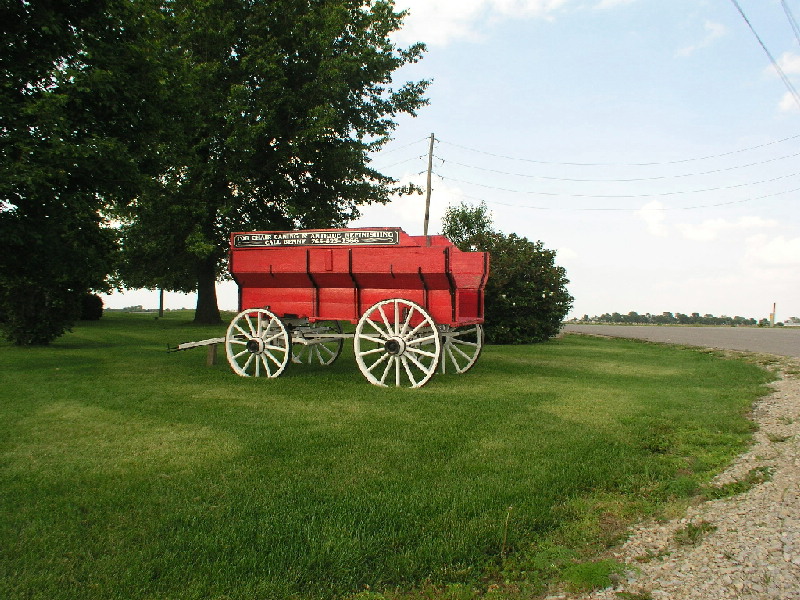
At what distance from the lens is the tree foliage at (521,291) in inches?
821

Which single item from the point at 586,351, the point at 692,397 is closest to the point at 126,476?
the point at 692,397

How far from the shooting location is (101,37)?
14.1m

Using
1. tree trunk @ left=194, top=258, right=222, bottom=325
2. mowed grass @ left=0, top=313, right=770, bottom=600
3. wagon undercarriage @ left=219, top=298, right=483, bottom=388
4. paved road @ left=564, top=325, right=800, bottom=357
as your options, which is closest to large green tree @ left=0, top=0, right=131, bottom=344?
mowed grass @ left=0, top=313, right=770, bottom=600

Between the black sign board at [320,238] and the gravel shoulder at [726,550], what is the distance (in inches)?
250

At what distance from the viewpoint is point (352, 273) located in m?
10.3

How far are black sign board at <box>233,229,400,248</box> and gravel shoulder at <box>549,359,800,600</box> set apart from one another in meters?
6.36

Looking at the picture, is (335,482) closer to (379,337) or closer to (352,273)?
(379,337)

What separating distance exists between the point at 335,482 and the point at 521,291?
1755cm

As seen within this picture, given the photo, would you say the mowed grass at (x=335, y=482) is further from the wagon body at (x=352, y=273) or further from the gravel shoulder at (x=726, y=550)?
the wagon body at (x=352, y=273)

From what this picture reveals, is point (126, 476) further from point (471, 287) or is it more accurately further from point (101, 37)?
point (101, 37)

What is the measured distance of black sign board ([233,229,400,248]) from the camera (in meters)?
10.1

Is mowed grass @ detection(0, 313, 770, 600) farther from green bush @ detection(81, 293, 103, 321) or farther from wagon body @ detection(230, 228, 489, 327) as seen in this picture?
green bush @ detection(81, 293, 103, 321)

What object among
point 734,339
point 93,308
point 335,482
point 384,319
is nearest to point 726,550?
point 335,482

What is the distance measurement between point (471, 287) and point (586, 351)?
27.8 feet
